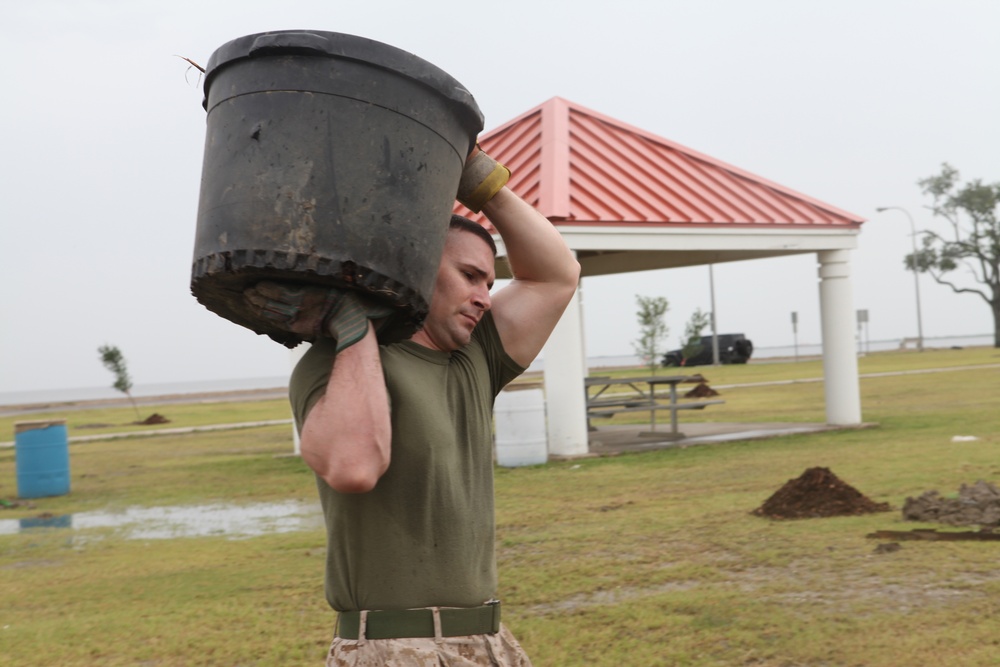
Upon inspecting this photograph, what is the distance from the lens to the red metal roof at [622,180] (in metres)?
14.8

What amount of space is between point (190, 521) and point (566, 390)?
5217mm

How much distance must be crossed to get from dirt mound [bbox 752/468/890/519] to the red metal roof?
5446 millimetres

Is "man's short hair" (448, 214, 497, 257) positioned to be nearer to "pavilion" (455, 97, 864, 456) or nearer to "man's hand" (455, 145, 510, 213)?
"man's hand" (455, 145, 510, 213)

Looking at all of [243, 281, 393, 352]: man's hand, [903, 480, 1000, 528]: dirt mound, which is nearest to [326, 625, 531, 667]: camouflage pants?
[243, 281, 393, 352]: man's hand

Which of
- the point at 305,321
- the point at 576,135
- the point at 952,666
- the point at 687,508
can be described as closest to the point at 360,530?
the point at 305,321

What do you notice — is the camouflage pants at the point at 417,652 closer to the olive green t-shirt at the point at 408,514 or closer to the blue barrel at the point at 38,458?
the olive green t-shirt at the point at 408,514

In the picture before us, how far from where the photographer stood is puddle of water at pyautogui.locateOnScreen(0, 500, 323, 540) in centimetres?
1050

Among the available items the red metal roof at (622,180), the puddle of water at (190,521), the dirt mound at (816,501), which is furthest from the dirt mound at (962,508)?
the red metal roof at (622,180)

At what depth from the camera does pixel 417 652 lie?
7.98 feet

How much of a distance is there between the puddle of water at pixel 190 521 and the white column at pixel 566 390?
379 cm

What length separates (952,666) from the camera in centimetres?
519

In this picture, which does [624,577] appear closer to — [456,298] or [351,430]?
[456,298]

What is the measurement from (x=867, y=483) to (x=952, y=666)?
232 inches

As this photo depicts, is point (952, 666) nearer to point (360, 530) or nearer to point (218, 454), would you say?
point (360, 530)
